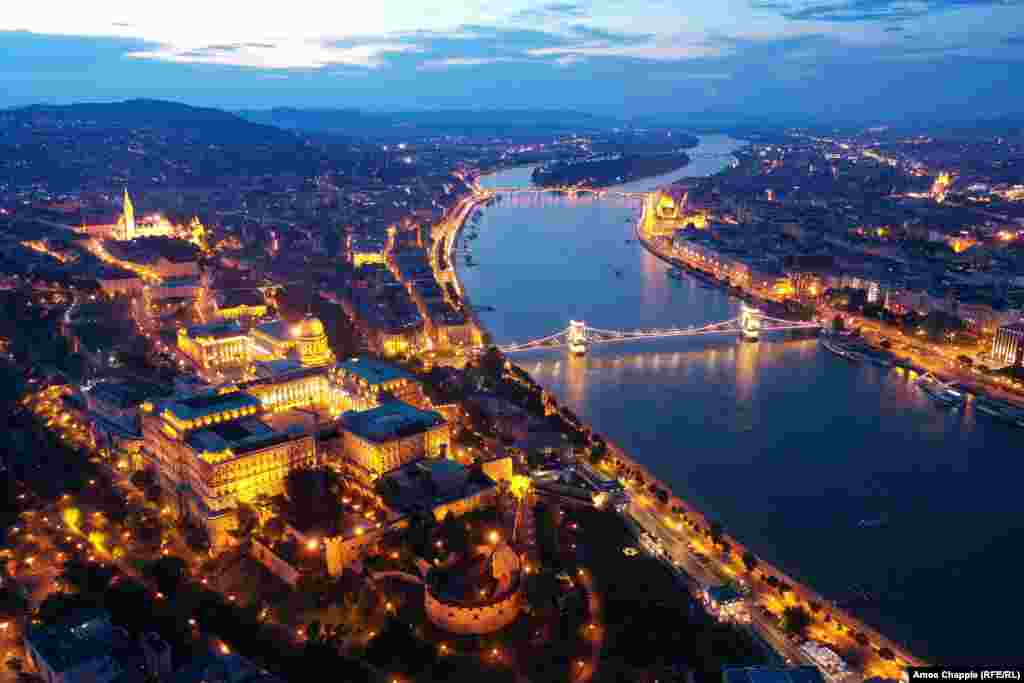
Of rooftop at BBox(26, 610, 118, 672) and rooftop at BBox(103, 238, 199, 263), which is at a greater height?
rooftop at BBox(103, 238, 199, 263)

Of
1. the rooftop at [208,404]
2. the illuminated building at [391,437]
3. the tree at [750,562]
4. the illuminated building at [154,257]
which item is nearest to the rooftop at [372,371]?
the illuminated building at [391,437]

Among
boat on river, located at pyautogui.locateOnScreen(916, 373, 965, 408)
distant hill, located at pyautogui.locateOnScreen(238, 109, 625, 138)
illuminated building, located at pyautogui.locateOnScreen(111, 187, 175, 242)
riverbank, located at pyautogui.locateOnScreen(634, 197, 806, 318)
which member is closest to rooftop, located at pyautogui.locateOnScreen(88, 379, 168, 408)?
illuminated building, located at pyautogui.locateOnScreen(111, 187, 175, 242)

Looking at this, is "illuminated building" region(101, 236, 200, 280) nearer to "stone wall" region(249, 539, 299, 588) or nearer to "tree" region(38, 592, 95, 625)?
"stone wall" region(249, 539, 299, 588)

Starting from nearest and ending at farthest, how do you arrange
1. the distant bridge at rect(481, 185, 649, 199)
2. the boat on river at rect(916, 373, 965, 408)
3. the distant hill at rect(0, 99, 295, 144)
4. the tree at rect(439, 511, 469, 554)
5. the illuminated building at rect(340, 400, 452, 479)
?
the tree at rect(439, 511, 469, 554) → the illuminated building at rect(340, 400, 452, 479) → the boat on river at rect(916, 373, 965, 408) → the distant bridge at rect(481, 185, 649, 199) → the distant hill at rect(0, 99, 295, 144)

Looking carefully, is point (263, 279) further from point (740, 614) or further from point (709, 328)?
point (740, 614)

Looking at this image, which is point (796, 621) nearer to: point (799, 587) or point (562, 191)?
point (799, 587)

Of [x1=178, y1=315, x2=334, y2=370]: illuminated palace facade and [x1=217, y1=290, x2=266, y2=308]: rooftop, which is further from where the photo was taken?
[x1=217, y1=290, x2=266, y2=308]: rooftop

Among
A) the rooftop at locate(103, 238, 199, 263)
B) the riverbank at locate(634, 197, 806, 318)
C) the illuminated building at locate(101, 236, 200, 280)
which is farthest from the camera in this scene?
the riverbank at locate(634, 197, 806, 318)

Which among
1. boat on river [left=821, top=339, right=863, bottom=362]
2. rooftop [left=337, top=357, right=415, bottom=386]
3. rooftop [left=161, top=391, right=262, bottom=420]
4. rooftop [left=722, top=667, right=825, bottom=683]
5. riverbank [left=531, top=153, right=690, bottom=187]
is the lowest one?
boat on river [left=821, top=339, right=863, bottom=362]
